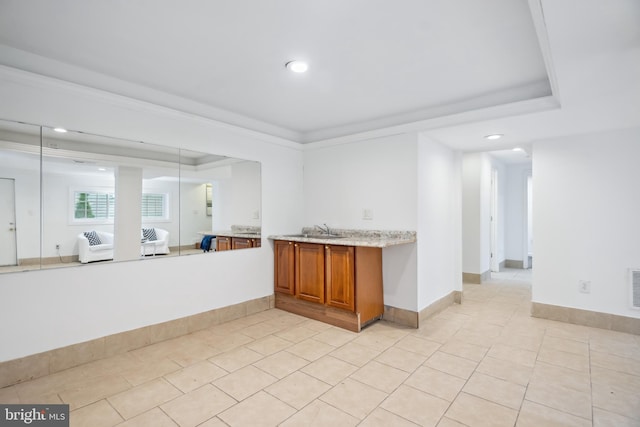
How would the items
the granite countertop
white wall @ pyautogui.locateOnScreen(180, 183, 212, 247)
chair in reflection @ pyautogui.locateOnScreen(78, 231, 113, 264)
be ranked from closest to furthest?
chair in reflection @ pyautogui.locateOnScreen(78, 231, 113, 264), the granite countertop, white wall @ pyautogui.locateOnScreen(180, 183, 212, 247)

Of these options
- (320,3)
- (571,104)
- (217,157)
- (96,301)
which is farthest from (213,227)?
(571,104)

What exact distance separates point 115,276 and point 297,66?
239cm

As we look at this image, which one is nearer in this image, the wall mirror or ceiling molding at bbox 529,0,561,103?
ceiling molding at bbox 529,0,561,103

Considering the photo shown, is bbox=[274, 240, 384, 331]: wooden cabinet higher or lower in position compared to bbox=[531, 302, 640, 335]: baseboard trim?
higher

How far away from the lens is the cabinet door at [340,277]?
3377mm

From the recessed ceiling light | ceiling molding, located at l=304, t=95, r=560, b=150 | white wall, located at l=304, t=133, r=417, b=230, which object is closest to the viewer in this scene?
the recessed ceiling light

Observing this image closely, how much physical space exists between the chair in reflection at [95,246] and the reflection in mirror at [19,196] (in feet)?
0.90

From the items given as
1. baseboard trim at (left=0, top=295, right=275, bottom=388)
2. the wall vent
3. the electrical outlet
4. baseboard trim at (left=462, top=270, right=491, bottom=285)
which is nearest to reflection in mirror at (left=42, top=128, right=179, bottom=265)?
baseboard trim at (left=0, top=295, right=275, bottom=388)

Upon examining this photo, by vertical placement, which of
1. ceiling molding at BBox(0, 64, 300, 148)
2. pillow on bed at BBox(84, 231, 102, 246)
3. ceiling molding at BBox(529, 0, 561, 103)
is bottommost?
pillow on bed at BBox(84, 231, 102, 246)

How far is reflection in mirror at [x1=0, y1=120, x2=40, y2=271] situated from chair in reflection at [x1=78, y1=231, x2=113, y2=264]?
0.28m

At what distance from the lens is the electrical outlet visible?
3539mm

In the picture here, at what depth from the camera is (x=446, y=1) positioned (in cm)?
→ 175

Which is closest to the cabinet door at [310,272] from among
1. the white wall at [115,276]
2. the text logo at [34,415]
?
the white wall at [115,276]

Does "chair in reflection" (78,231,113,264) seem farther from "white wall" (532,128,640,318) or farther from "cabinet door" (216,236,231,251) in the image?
"white wall" (532,128,640,318)
